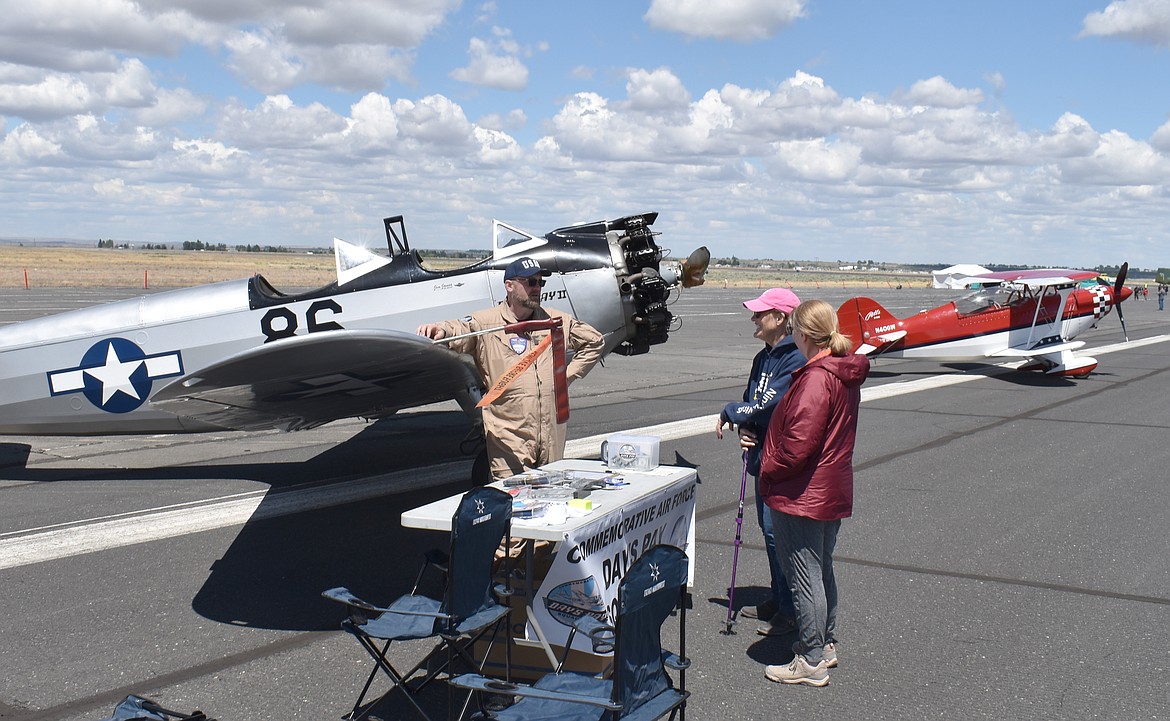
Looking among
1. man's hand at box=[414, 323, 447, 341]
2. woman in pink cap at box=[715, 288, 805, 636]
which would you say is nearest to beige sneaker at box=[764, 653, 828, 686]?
woman in pink cap at box=[715, 288, 805, 636]

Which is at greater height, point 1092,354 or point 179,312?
point 179,312

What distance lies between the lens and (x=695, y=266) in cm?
913

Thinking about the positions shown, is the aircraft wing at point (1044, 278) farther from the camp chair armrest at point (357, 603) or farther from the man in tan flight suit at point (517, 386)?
the camp chair armrest at point (357, 603)

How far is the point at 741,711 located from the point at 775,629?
3.23ft

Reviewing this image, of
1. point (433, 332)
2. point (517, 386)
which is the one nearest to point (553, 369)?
point (517, 386)

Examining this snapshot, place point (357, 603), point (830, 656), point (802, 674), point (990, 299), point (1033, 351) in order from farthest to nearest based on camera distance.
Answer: point (990, 299), point (1033, 351), point (830, 656), point (802, 674), point (357, 603)

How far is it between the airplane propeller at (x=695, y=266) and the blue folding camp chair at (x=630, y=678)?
5.96 meters

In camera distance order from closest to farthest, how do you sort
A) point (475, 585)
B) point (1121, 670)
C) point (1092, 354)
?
point (475, 585), point (1121, 670), point (1092, 354)

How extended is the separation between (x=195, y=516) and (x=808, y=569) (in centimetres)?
504

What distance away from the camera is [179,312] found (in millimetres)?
7836

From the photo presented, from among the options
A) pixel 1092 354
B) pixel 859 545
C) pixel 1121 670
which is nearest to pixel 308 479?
pixel 859 545

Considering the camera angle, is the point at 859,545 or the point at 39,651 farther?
the point at 859,545

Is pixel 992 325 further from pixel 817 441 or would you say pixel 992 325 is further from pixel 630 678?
pixel 630 678

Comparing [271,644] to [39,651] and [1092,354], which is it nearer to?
[39,651]
